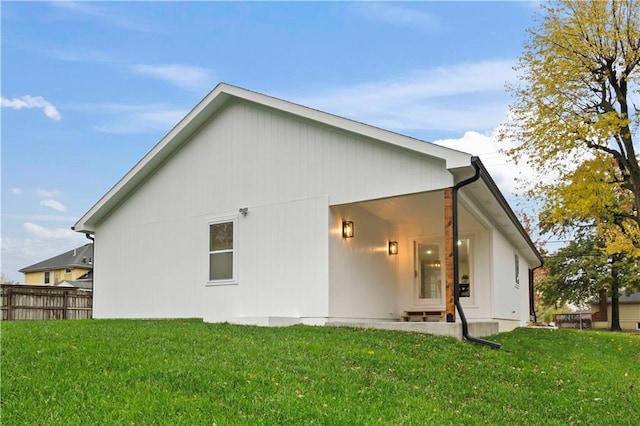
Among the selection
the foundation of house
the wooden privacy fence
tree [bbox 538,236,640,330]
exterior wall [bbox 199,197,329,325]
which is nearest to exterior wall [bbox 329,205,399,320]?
exterior wall [bbox 199,197,329,325]

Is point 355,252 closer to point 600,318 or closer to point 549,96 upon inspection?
point 549,96

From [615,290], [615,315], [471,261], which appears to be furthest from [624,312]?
[471,261]

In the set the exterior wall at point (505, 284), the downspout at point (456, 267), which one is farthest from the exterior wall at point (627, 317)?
the downspout at point (456, 267)

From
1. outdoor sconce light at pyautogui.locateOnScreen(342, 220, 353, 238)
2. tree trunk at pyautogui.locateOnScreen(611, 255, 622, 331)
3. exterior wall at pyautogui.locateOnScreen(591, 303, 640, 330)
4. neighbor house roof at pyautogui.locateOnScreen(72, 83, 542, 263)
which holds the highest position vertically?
neighbor house roof at pyautogui.locateOnScreen(72, 83, 542, 263)

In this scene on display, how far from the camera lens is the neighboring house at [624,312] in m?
40.8

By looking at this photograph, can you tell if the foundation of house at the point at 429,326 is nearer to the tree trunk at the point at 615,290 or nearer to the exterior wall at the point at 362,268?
the exterior wall at the point at 362,268

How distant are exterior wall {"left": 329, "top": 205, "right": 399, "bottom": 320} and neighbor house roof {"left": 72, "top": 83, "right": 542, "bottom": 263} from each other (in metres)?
1.70

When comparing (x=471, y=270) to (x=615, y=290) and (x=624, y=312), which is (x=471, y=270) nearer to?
(x=615, y=290)

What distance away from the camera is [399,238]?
13758 millimetres

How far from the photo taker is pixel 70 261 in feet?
152

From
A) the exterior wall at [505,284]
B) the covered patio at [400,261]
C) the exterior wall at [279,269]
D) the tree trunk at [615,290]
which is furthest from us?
the tree trunk at [615,290]

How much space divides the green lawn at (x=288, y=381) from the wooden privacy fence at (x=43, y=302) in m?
8.60

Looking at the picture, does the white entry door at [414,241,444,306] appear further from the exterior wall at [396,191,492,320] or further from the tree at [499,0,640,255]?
the tree at [499,0,640,255]

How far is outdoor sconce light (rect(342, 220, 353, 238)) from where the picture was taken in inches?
429
